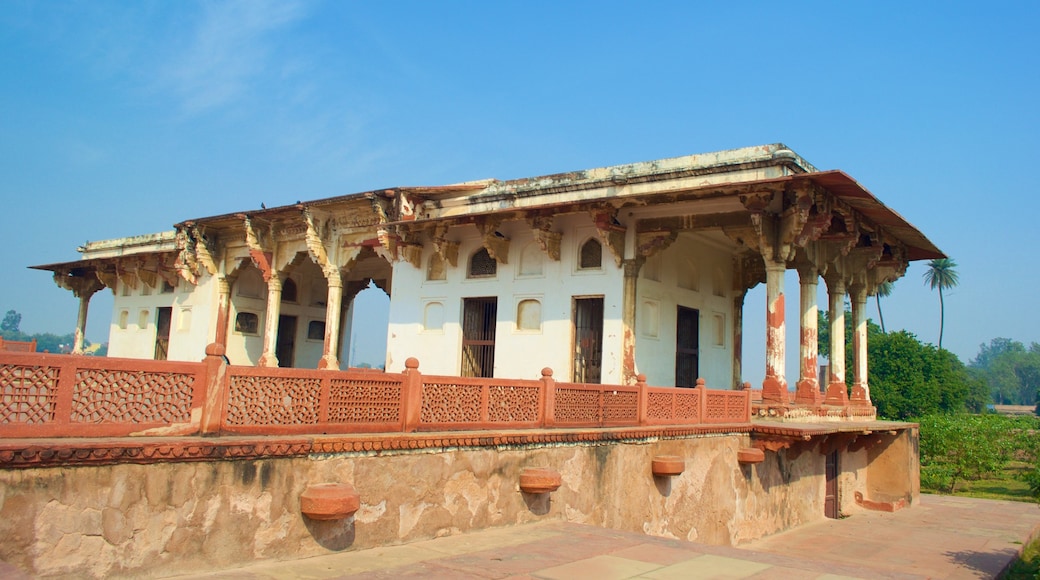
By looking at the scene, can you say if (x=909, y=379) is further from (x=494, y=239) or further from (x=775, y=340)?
(x=494, y=239)

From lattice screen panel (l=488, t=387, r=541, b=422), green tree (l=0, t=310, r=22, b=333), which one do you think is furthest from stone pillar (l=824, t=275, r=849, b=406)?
green tree (l=0, t=310, r=22, b=333)

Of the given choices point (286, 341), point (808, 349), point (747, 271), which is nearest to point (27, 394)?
point (808, 349)

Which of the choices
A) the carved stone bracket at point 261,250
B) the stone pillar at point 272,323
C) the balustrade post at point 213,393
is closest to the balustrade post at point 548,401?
the balustrade post at point 213,393

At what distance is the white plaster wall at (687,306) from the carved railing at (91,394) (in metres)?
10.2

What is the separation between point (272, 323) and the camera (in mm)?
19359

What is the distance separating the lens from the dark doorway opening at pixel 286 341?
883 inches

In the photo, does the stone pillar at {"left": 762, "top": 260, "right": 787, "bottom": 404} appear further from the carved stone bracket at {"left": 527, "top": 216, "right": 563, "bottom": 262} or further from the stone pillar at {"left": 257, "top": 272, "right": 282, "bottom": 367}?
the stone pillar at {"left": 257, "top": 272, "right": 282, "bottom": 367}

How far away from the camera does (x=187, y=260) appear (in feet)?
68.8

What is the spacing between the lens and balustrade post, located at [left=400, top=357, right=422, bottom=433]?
283 inches

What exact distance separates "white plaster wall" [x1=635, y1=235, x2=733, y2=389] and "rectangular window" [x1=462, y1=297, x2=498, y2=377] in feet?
10.5

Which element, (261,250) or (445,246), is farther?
(261,250)

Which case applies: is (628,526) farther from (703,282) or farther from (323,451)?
(703,282)

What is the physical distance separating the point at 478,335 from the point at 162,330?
12.2 m

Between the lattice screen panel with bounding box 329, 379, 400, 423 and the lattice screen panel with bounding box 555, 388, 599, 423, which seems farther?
the lattice screen panel with bounding box 555, 388, 599, 423
